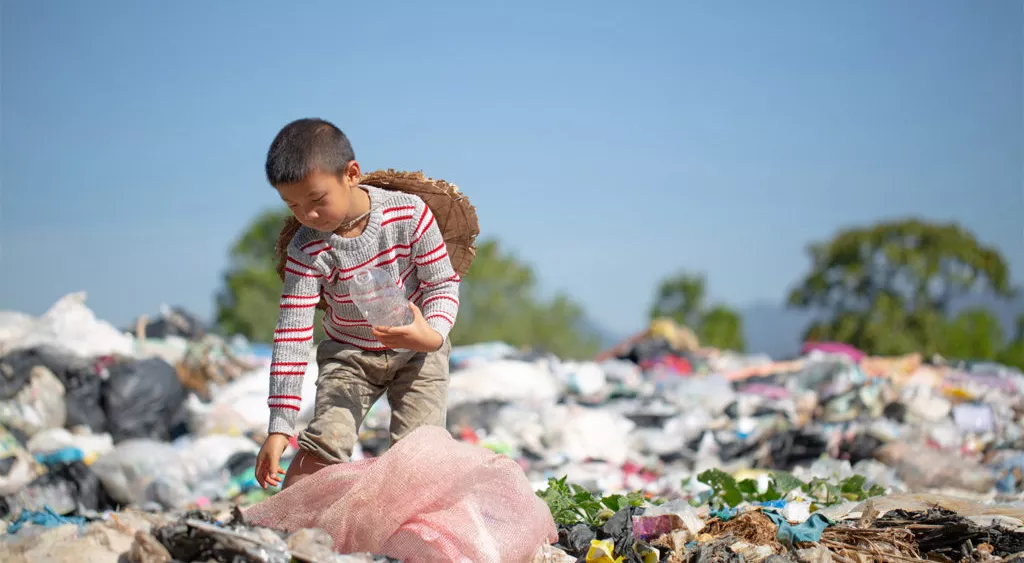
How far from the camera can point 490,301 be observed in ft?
87.0

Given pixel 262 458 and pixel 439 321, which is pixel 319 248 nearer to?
pixel 439 321

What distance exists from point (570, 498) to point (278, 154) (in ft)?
4.98

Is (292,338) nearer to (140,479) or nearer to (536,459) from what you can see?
(140,479)

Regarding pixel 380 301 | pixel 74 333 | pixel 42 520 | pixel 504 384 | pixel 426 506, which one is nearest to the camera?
pixel 426 506

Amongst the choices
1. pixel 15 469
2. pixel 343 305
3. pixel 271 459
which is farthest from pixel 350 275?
pixel 15 469

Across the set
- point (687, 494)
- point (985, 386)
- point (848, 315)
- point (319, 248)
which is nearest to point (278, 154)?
point (319, 248)

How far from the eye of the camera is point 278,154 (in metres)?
2.54

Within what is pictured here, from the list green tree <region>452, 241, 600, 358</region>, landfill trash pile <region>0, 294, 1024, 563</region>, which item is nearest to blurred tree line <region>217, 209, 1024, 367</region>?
green tree <region>452, 241, 600, 358</region>

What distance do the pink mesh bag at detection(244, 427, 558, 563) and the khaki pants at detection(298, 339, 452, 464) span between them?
237 mm

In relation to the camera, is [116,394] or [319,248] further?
[116,394]

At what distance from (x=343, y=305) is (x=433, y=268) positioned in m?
0.30

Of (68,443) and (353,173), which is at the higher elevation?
(353,173)

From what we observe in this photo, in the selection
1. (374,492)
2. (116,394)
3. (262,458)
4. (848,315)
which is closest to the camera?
(374,492)

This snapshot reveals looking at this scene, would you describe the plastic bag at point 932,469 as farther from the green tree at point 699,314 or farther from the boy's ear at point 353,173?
the green tree at point 699,314
